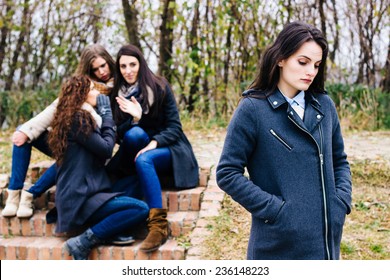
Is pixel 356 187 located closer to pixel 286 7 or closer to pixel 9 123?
pixel 286 7

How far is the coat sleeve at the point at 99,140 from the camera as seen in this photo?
12.2 ft

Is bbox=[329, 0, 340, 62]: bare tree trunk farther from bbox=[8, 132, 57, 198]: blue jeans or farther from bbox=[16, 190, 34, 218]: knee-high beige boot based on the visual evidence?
bbox=[16, 190, 34, 218]: knee-high beige boot

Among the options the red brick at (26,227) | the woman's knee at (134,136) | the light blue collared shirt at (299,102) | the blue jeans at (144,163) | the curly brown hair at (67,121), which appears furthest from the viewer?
the red brick at (26,227)

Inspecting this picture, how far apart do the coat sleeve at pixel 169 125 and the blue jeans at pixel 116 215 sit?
1.92 feet

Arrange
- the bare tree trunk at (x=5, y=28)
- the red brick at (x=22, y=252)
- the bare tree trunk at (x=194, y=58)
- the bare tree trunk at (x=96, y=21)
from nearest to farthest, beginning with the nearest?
the red brick at (x=22, y=252)
the bare tree trunk at (x=194, y=58)
the bare tree trunk at (x=5, y=28)
the bare tree trunk at (x=96, y=21)

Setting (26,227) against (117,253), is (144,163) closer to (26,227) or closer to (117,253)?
(117,253)

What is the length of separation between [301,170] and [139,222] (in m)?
2.14

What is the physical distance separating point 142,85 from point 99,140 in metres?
0.75

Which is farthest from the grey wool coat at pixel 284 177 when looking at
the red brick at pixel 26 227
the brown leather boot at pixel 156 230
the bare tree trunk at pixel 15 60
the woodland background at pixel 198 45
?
the bare tree trunk at pixel 15 60

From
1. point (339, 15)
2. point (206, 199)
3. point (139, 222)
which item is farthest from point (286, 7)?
point (139, 222)

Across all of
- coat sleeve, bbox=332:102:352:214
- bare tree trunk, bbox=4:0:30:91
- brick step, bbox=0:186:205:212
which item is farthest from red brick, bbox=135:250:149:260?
bare tree trunk, bbox=4:0:30:91

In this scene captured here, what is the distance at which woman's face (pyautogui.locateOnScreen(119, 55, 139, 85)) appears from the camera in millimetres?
4254

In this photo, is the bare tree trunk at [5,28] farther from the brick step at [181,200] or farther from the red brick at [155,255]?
the red brick at [155,255]

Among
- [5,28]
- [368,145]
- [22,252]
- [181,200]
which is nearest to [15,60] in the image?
[5,28]
